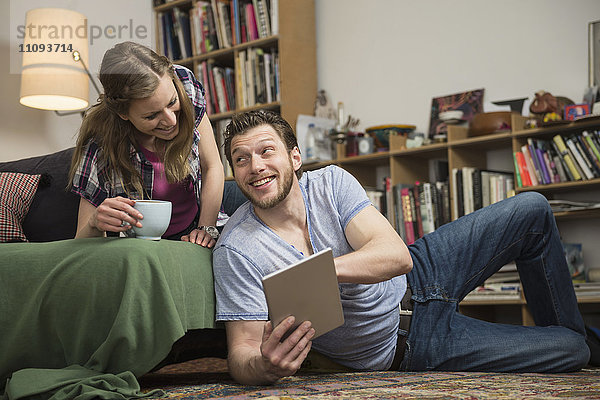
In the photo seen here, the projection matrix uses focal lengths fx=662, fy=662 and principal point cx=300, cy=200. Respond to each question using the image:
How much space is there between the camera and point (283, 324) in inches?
50.8

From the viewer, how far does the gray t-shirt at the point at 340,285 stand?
152 cm

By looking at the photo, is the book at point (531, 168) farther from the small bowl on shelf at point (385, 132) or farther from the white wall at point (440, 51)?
the small bowl on shelf at point (385, 132)

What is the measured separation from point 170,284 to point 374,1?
2.81 m

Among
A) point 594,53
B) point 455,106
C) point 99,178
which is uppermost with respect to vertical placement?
point 594,53

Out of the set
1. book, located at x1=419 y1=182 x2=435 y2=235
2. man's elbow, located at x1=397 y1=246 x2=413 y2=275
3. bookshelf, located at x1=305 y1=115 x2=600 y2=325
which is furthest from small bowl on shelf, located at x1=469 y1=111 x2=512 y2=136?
man's elbow, located at x1=397 y1=246 x2=413 y2=275

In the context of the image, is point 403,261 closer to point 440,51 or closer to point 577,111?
point 577,111

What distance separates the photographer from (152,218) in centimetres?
146

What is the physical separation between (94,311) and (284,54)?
8.71 feet

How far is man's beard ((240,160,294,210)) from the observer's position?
1.61 m

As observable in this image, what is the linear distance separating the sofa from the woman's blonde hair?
30 cm

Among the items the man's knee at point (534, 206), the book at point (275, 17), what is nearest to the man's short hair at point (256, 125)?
the man's knee at point (534, 206)

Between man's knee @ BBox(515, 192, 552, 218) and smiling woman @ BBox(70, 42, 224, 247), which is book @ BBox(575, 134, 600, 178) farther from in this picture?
smiling woman @ BBox(70, 42, 224, 247)

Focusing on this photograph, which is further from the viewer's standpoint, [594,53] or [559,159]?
[594,53]

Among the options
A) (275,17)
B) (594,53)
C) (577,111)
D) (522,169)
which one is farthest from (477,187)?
(275,17)
